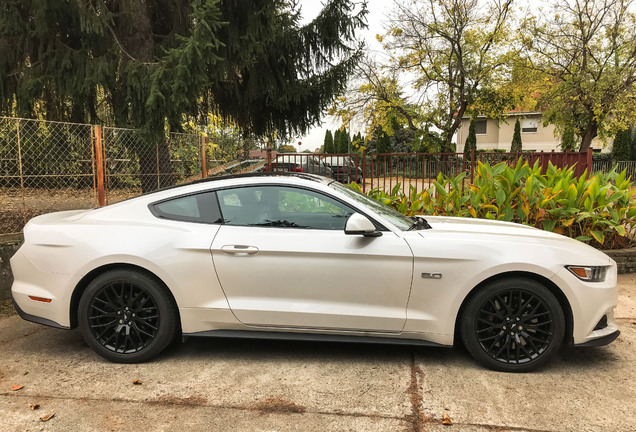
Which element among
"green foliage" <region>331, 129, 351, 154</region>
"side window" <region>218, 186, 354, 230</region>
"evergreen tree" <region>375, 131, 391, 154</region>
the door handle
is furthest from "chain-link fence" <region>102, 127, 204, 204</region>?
"green foliage" <region>331, 129, 351, 154</region>

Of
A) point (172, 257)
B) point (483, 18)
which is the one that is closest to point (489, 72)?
point (483, 18)

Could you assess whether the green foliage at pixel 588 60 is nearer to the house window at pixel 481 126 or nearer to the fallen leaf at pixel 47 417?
the house window at pixel 481 126

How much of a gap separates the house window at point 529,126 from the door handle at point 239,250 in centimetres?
4207

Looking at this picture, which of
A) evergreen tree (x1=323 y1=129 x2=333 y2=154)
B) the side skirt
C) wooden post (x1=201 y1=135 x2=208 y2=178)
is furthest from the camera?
evergreen tree (x1=323 y1=129 x2=333 y2=154)

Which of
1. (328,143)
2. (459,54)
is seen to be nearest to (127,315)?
(459,54)

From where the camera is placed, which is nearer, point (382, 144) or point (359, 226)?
point (359, 226)

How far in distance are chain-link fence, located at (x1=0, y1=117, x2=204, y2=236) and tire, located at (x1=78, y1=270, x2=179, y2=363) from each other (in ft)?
9.09

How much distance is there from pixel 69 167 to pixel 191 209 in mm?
3886

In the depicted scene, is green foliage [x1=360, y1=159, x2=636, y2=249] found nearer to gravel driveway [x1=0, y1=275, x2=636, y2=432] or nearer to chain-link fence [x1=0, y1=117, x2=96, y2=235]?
gravel driveway [x1=0, y1=275, x2=636, y2=432]

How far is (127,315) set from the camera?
3.33m

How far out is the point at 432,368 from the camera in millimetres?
3256

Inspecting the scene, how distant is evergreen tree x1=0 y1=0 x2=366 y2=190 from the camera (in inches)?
258

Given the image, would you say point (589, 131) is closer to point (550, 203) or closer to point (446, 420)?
point (550, 203)

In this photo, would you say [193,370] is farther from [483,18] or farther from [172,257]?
[483,18]
